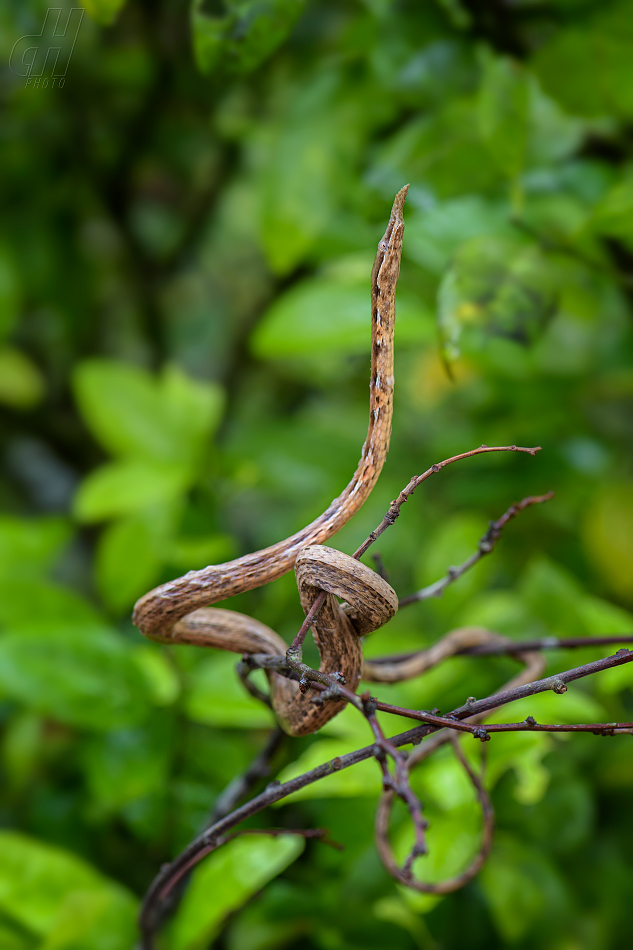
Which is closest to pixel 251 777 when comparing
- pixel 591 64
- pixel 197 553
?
pixel 197 553

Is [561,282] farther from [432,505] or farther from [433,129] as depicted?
[432,505]

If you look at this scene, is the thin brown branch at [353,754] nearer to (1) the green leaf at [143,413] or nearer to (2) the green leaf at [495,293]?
(2) the green leaf at [495,293]

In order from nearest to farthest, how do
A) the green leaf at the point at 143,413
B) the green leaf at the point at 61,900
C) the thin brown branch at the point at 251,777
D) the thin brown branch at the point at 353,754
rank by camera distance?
the thin brown branch at the point at 353,754, the thin brown branch at the point at 251,777, the green leaf at the point at 61,900, the green leaf at the point at 143,413

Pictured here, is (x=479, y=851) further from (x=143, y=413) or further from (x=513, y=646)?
(x=143, y=413)

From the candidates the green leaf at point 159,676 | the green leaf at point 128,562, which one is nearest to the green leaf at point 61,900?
the green leaf at point 159,676

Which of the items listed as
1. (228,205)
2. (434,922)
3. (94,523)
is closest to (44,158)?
(228,205)
